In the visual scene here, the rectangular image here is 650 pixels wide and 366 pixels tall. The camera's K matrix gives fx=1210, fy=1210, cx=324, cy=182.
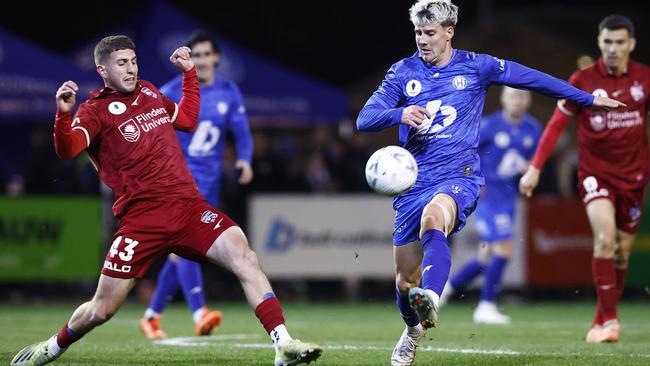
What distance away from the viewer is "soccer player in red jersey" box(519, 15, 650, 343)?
1003cm

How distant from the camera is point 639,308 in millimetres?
15305

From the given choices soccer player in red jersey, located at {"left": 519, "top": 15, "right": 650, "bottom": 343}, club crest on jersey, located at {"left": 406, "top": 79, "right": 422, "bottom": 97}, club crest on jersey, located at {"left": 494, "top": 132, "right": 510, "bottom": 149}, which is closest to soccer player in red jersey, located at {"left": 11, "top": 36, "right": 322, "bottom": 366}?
club crest on jersey, located at {"left": 406, "top": 79, "right": 422, "bottom": 97}

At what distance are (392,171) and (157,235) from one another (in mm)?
1496

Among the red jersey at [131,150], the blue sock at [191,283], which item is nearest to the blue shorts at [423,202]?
the red jersey at [131,150]

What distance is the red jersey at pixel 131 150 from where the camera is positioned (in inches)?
296

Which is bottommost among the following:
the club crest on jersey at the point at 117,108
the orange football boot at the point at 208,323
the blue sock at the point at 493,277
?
the blue sock at the point at 493,277

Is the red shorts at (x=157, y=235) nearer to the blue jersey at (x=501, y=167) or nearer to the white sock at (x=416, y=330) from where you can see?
the white sock at (x=416, y=330)

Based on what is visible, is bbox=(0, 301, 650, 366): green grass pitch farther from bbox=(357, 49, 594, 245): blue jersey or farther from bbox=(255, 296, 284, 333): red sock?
bbox=(357, 49, 594, 245): blue jersey

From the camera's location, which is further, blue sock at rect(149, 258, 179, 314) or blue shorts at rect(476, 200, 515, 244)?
blue shorts at rect(476, 200, 515, 244)

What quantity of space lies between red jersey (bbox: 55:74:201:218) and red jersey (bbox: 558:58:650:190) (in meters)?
3.91

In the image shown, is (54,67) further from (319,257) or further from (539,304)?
(539,304)

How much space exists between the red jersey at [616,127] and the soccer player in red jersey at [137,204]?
12.7 ft

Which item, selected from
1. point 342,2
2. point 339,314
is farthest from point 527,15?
point 339,314

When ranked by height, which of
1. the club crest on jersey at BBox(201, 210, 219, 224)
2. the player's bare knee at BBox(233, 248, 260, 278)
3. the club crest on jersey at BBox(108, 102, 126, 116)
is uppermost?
the club crest on jersey at BBox(108, 102, 126, 116)
